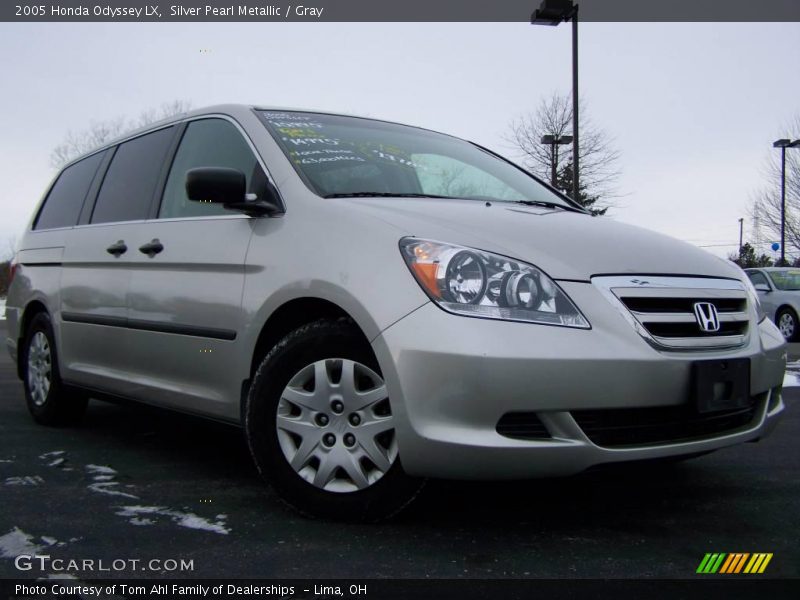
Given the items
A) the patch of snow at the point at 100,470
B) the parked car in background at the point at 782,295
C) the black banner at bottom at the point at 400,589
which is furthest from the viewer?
the parked car in background at the point at 782,295

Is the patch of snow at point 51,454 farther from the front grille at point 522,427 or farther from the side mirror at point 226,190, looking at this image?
the front grille at point 522,427

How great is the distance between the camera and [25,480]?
3.58 m

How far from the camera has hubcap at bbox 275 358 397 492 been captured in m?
2.77

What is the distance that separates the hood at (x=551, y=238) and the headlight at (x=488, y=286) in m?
0.05

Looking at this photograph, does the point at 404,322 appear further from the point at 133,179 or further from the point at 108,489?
the point at 133,179

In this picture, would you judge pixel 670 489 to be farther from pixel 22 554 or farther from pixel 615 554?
pixel 22 554

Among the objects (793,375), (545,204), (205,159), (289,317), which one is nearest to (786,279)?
(793,375)

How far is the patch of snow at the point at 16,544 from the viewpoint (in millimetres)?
2596

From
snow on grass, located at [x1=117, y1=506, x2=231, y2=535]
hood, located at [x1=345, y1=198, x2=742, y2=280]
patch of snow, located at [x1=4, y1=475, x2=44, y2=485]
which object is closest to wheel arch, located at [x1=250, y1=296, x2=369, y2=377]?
hood, located at [x1=345, y1=198, x2=742, y2=280]

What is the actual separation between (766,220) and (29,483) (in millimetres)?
35826

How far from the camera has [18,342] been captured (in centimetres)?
542

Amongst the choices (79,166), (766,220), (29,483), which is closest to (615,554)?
(29,483)

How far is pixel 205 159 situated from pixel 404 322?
1.74 meters
